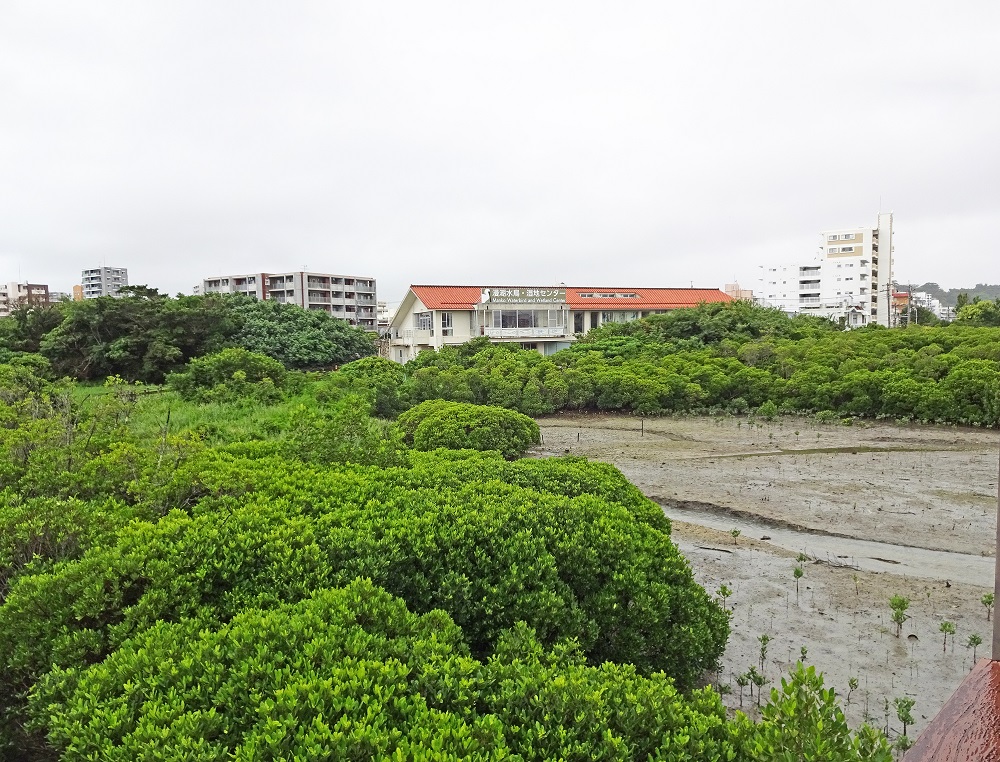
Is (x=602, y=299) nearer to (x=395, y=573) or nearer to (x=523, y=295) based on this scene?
(x=523, y=295)

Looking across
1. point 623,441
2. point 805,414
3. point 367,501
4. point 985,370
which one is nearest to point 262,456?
point 367,501

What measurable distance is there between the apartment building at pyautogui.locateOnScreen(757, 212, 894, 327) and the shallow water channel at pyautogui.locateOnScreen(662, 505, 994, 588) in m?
55.6

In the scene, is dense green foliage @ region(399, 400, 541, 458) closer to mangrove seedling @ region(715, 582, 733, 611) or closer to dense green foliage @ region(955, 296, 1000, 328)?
mangrove seedling @ region(715, 582, 733, 611)

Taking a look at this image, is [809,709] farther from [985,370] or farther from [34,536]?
[985,370]

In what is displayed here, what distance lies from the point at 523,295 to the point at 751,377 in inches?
607

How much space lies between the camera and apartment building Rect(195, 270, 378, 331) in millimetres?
54906

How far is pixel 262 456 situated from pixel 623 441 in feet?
34.1

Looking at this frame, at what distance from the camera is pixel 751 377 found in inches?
789

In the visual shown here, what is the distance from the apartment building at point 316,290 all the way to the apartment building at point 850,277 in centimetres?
3668

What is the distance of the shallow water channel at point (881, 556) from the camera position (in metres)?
7.38

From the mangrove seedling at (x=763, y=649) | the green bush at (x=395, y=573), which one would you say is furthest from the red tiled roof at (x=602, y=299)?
the green bush at (x=395, y=573)

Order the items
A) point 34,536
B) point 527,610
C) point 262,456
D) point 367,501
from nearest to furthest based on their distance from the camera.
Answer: point 527,610
point 34,536
point 367,501
point 262,456

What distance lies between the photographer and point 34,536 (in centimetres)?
439

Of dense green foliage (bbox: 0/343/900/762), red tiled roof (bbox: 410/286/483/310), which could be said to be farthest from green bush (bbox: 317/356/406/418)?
red tiled roof (bbox: 410/286/483/310)
